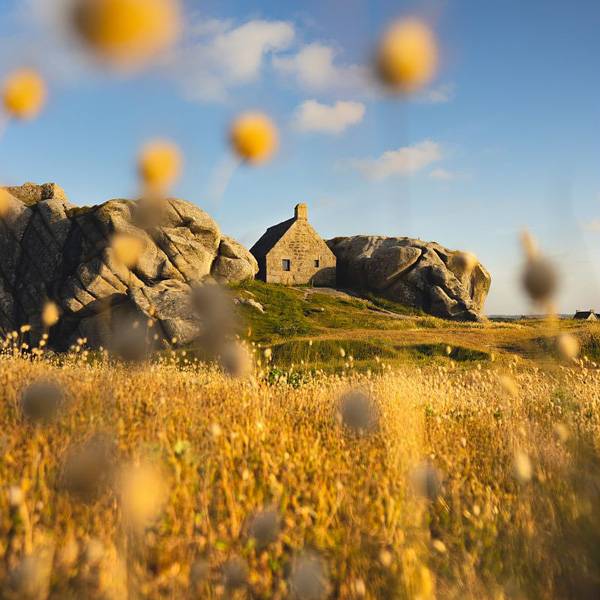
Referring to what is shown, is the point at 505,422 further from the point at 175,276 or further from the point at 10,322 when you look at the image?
the point at 10,322

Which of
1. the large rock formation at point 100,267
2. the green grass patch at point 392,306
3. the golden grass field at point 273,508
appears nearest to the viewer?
the golden grass field at point 273,508

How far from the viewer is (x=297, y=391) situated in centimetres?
738

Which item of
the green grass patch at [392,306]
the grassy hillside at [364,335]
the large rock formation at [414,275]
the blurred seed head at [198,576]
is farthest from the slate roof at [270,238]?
the blurred seed head at [198,576]

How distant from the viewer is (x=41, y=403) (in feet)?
14.8

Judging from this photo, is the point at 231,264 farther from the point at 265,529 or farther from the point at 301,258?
the point at 265,529

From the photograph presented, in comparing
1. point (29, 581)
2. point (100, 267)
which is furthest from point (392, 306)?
point (29, 581)

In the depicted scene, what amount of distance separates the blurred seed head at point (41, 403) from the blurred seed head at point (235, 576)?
2.55 metres

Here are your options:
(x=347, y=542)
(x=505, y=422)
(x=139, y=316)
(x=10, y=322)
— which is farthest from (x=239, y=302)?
(x=347, y=542)

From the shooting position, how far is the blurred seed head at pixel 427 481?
3.76 m

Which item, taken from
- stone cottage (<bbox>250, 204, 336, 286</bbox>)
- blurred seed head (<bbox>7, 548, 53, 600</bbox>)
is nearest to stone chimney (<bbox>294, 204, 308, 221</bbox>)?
stone cottage (<bbox>250, 204, 336, 286</bbox>)

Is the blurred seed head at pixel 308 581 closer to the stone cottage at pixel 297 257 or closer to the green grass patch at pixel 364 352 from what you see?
the green grass patch at pixel 364 352

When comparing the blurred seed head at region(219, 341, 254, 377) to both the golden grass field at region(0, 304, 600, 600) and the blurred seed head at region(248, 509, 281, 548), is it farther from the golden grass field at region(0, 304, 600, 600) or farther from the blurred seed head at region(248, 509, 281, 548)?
the blurred seed head at region(248, 509, 281, 548)

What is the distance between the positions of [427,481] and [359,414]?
1.59 metres

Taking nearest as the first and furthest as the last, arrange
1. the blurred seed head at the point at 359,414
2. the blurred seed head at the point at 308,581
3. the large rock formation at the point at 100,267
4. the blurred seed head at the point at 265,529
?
the blurred seed head at the point at 308,581, the blurred seed head at the point at 265,529, the blurred seed head at the point at 359,414, the large rock formation at the point at 100,267
